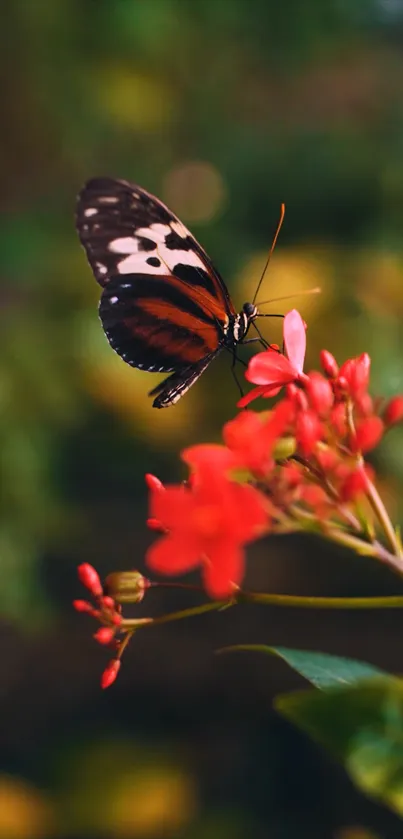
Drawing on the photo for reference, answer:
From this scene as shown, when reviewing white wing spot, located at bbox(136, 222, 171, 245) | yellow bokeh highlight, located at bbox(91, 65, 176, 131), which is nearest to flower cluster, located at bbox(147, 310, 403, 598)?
white wing spot, located at bbox(136, 222, 171, 245)

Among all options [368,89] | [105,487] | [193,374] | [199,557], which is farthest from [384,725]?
[368,89]

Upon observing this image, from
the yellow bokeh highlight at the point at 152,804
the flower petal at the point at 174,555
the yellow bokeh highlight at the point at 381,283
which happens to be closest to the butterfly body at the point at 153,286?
the flower petal at the point at 174,555

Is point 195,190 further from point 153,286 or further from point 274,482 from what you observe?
point 274,482

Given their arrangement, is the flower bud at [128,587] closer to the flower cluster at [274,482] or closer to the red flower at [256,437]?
the flower cluster at [274,482]

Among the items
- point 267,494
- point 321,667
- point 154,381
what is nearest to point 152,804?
point 154,381

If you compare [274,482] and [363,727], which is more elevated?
[274,482]

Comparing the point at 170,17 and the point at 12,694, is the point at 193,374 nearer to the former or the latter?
the point at 170,17
